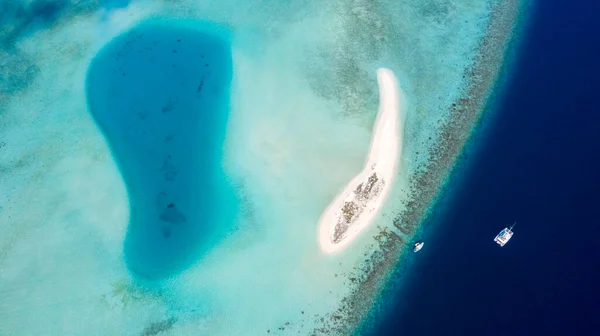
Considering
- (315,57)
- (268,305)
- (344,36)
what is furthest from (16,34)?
(268,305)

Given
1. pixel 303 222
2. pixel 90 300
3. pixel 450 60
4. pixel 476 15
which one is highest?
pixel 476 15

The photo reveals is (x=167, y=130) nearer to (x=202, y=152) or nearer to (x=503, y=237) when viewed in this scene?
(x=202, y=152)

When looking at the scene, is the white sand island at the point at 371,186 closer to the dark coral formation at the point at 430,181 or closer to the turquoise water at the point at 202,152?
the turquoise water at the point at 202,152

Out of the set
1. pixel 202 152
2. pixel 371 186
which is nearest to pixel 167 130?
pixel 202 152

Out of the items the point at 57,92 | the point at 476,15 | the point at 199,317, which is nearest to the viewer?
the point at 199,317

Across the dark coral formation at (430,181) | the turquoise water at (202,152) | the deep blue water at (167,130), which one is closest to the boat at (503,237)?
the dark coral formation at (430,181)

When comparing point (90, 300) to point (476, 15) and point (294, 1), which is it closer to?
point (294, 1)

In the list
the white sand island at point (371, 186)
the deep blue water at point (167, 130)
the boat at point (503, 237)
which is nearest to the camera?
the boat at point (503, 237)
